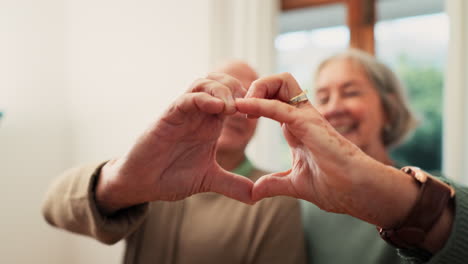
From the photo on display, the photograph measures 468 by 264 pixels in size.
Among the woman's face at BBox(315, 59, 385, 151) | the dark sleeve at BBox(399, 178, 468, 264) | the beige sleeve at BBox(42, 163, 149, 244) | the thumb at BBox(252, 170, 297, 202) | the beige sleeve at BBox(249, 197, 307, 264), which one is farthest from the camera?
the woman's face at BBox(315, 59, 385, 151)

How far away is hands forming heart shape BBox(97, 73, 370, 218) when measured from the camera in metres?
0.53

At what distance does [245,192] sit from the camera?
0.66m

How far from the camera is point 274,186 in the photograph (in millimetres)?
627

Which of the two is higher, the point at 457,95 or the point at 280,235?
the point at 457,95

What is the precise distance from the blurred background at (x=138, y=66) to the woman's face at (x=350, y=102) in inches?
25.1

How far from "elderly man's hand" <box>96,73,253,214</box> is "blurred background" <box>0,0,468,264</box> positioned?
1351 mm

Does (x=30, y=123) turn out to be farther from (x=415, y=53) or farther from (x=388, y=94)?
(x=415, y=53)

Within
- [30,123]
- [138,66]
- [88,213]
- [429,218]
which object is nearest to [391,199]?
[429,218]

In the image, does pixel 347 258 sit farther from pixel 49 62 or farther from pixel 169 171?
pixel 49 62

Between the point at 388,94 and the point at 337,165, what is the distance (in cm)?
90

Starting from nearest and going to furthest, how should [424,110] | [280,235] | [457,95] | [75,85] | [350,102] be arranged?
[280,235]
[350,102]
[457,95]
[424,110]
[75,85]

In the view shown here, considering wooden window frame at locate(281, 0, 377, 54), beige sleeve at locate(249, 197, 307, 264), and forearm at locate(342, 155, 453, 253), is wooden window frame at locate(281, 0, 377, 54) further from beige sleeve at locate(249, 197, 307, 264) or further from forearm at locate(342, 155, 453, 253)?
forearm at locate(342, 155, 453, 253)

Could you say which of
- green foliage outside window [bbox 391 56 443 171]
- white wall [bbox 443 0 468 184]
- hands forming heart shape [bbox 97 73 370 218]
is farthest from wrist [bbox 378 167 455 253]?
green foliage outside window [bbox 391 56 443 171]

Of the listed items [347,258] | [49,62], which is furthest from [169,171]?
[49,62]
